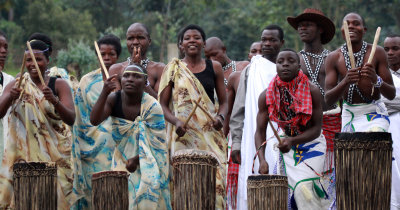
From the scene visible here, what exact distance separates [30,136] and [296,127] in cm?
300

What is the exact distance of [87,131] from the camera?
1025 cm

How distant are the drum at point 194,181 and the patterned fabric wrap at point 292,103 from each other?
1.12 m

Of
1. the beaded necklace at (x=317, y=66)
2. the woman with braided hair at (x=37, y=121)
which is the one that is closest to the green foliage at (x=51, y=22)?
the woman with braided hair at (x=37, y=121)

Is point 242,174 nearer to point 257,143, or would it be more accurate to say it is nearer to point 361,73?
point 257,143

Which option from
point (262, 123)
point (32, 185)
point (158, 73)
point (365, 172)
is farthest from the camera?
point (158, 73)

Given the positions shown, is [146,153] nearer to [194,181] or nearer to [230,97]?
[194,181]

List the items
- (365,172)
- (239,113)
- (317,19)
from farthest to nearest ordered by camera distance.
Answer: (239,113), (317,19), (365,172)

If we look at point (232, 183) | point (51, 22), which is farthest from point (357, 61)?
point (51, 22)

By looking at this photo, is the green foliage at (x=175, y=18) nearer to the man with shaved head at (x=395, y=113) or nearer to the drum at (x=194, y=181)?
the man with shaved head at (x=395, y=113)

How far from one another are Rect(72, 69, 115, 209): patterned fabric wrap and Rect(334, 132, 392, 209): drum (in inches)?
168

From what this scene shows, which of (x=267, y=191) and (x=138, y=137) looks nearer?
(x=267, y=191)

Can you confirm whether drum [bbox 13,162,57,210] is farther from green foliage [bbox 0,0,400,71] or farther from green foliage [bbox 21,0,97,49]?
green foliage [bbox 21,0,97,49]

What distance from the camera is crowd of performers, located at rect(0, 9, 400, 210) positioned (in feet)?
27.1

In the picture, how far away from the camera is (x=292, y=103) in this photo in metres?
8.20
